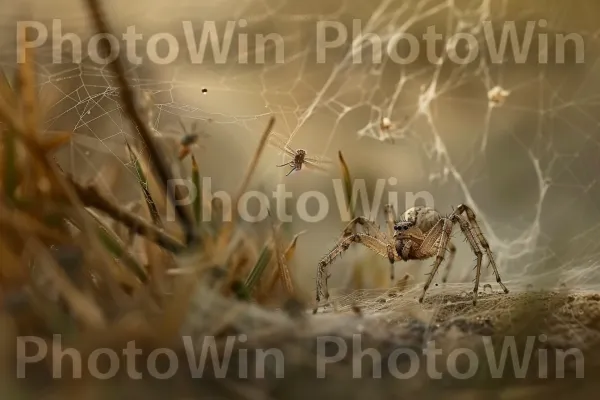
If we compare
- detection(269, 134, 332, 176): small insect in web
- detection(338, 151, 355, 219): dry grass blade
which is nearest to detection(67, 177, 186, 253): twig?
detection(338, 151, 355, 219): dry grass blade

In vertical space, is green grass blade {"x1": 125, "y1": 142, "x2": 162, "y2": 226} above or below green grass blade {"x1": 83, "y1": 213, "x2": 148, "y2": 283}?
above

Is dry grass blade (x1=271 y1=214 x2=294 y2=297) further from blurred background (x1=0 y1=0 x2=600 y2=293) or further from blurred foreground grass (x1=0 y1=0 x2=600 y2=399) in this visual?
blurred background (x1=0 y1=0 x2=600 y2=293)

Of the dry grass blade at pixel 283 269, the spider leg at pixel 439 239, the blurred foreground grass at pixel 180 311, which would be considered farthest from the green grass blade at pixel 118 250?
the spider leg at pixel 439 239

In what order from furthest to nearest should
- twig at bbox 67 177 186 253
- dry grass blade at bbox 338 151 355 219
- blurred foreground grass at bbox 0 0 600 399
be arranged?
dry grass blade at bbox 338 151 355 219 < twig at bbox 67 177 186 253 < blurred foreground grass at bbox 0 0 600 399

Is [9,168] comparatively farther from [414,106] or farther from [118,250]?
[414,106]

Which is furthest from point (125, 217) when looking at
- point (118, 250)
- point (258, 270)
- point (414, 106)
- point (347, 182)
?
point (414, 106)

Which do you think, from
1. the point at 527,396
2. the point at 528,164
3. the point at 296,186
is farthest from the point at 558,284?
the point at 528,164

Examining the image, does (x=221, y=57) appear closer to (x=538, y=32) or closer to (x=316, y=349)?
(x=538, y=32)
